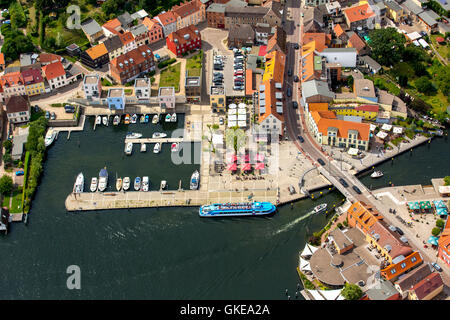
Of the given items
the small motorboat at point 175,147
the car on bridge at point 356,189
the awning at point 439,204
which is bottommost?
the small motorboat at point 175,147

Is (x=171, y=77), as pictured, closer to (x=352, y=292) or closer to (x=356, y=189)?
(x=356, y=189)

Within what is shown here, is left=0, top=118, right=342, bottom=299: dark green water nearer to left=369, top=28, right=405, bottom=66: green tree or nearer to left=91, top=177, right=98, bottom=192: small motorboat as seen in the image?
left=91, top=177, right=98, bottom=192: small motorboat

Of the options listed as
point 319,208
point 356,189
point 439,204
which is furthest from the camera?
point 356,189

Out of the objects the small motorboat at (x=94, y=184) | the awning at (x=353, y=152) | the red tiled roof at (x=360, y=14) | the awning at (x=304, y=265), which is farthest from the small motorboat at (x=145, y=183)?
the red tiled roof at (x=360, y=14)

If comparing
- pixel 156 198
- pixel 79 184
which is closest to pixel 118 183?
→ pixel 79 184

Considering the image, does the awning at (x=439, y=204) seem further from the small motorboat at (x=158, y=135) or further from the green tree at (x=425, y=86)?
the small motorboat at (x=158, y=135)

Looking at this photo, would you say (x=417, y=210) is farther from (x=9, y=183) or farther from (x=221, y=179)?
(x=9, y=183)
